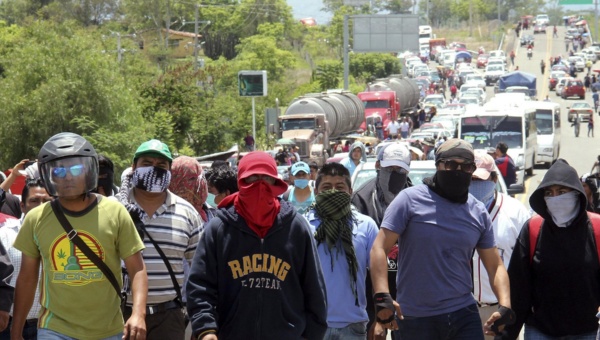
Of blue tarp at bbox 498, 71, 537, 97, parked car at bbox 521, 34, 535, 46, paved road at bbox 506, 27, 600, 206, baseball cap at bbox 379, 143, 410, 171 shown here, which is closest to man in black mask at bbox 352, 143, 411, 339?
baseball cap at bbox 379, 143, 410, 171

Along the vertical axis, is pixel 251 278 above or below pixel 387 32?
above

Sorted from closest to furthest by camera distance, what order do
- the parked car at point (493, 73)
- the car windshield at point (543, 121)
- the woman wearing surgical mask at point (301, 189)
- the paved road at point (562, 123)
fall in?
the woman wearing surgical mask at point (301, 189) → the paved road at point (562, 123) → the car windshield at point (543, 121) → the parked car at point (493, 73)

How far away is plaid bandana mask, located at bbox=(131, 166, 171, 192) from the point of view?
6.49m

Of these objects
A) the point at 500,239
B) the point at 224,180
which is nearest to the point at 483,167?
the point at 500,239

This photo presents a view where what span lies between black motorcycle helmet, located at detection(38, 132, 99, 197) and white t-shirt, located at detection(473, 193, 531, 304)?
10.5 ft

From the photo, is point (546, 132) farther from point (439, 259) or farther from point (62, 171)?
point (62, 171)

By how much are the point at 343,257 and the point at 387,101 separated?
5176cm

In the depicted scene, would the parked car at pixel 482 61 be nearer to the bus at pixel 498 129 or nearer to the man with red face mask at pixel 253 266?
the bus at pixel 498 129

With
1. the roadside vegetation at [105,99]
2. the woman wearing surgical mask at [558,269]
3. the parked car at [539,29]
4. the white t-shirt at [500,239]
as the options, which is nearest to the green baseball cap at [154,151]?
the woman wearing surgical mask at [558,269]

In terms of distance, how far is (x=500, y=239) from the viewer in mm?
7883

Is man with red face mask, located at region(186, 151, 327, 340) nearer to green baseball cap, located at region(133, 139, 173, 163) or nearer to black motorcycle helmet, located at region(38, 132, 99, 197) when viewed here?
black motorcycle helmet, located at region(38, 132, 99, 197)

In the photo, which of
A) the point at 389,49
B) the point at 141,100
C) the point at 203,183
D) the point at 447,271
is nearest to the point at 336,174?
the point at 203,183

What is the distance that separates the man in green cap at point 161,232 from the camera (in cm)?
640

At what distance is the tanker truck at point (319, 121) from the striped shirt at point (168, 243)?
32.2 meters
